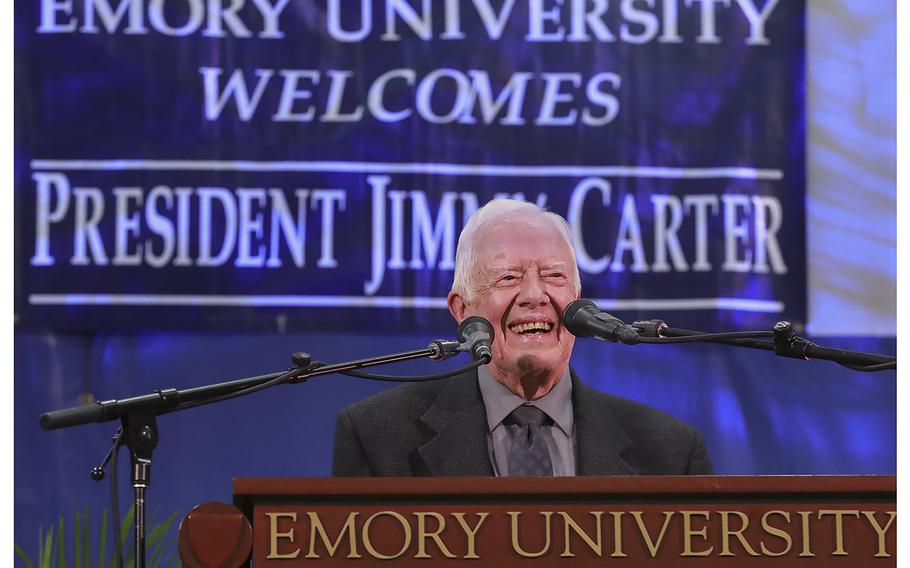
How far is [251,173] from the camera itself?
416 cm

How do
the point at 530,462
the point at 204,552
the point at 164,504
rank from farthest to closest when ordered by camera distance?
the point at 164,504, the point at 530,462, the point at 204,552

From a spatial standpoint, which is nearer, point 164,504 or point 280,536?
point 280,536

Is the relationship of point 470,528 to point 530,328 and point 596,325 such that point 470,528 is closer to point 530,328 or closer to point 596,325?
point 596,325

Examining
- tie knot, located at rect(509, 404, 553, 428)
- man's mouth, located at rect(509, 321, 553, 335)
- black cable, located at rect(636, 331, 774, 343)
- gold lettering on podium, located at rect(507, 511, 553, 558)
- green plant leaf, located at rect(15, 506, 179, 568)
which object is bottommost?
green plant leaf, located at rect(15, 506, 179, 568)

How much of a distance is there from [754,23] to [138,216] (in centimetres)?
204

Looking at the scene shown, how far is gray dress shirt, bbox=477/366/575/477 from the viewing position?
282 cm

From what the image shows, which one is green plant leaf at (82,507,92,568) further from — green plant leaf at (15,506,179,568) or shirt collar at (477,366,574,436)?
shirt collar at (477,366,574,436)

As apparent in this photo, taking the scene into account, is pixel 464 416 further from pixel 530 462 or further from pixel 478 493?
pixel 478 493

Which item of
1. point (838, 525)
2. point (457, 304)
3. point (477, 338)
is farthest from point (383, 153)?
point (838, 525)

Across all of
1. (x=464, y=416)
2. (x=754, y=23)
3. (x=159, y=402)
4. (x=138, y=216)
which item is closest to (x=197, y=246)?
(x=138, y=216)

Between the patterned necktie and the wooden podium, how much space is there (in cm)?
86

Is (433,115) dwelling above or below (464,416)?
above

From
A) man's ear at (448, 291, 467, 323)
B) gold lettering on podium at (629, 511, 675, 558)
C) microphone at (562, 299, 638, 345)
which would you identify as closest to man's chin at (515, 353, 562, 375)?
man's ear at (448, 291, 467, 323)

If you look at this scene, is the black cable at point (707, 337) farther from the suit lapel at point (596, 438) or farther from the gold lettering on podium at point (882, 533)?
the suit lapel at point (596, 438)
